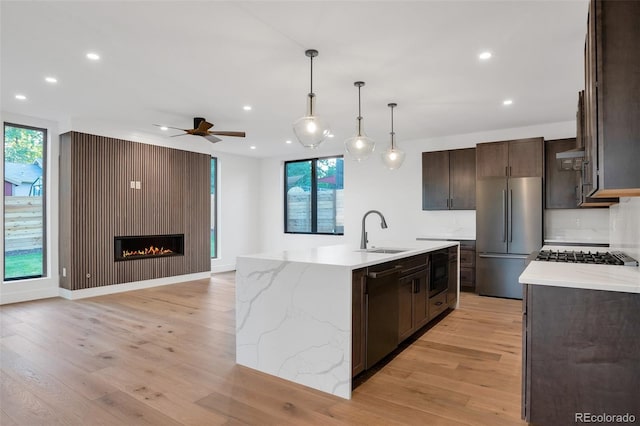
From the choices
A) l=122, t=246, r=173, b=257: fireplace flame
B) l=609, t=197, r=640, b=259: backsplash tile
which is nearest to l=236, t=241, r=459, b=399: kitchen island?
l=609, t=197, r=640, b=259: backsplash tile

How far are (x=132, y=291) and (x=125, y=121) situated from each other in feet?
9.06

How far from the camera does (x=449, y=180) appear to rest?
6629 millimetres

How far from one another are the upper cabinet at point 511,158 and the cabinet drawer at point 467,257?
4.05 feet

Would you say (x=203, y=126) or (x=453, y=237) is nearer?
(x=203, y=126)

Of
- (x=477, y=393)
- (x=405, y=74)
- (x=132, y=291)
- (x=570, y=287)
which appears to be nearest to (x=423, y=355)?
(x=477, y=393)

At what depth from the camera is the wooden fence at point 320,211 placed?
8.41 metres

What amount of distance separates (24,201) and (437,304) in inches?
237

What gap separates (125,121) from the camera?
5895 mm

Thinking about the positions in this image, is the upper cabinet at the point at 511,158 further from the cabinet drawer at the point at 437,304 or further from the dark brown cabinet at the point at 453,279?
the cabinet drawer at the point at 437,304

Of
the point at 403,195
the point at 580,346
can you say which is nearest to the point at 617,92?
the point at 580,346

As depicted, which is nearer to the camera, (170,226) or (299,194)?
(170,226)

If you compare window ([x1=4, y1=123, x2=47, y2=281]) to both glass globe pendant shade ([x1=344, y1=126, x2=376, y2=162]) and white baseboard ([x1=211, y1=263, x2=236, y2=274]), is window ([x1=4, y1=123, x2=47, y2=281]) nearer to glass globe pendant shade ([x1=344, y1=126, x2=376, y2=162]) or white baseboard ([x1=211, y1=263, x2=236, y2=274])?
white baseboard ([x1=211, y1=263, x2=236, y2=274])

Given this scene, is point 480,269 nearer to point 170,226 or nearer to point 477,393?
point 477,393

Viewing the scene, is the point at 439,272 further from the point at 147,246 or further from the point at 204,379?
the point at 147,246
